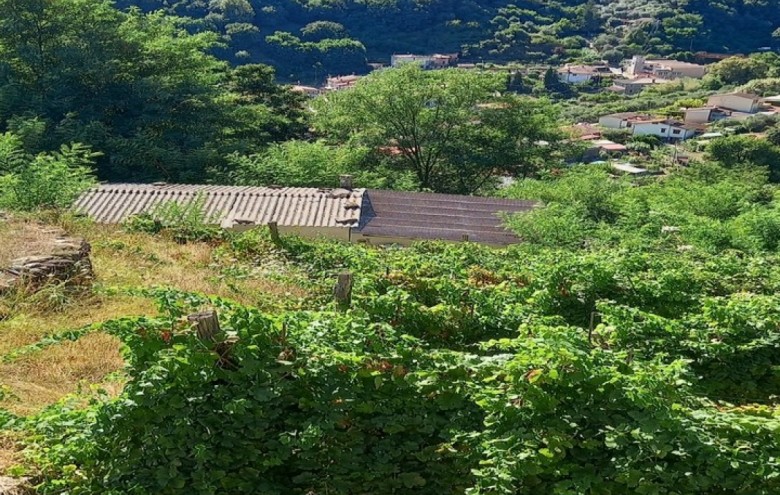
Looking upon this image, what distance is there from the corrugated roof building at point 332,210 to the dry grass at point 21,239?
13.1 feet

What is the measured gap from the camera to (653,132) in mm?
52031

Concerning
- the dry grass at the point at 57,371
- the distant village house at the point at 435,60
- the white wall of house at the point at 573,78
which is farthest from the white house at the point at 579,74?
the dry grass at the point at 57,371

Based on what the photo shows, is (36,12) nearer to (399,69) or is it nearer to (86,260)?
(399,69)

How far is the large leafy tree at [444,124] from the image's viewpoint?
67.6 feet

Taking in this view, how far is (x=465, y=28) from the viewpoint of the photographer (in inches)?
3066

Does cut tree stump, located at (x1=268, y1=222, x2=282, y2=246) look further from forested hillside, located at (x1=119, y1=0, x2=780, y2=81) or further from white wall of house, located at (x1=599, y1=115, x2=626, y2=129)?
forested hillside, located at (x1=119, y1=0, x2=780, y2=81)

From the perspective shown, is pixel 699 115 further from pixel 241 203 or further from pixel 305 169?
pixel 241 203

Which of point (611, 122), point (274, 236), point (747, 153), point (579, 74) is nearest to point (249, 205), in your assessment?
point (274, 236)

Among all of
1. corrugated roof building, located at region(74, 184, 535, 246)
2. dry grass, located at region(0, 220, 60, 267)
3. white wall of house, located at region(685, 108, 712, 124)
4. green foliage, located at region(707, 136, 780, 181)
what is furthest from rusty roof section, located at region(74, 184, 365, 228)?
white wall of house, located at region(685, 108, 712, 124)

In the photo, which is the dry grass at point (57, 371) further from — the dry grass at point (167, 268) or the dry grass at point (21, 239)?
the dry grass at point (21, 239)

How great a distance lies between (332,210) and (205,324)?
892 cm

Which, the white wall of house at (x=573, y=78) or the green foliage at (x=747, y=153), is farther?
the white wall of house at (x=573, y=78)

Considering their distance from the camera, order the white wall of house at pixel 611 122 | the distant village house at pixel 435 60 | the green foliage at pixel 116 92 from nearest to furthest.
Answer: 1. the green foliage at pixel 116 92
2. the white wall of house at pixel 611 122
3. the distant village house at pixel 435 60

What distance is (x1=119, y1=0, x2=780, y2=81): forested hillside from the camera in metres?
64.1
